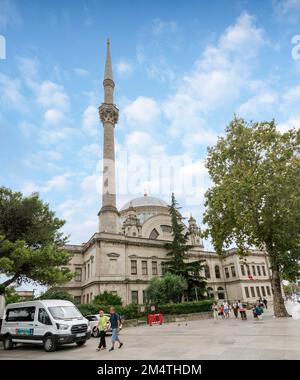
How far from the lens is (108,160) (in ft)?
126

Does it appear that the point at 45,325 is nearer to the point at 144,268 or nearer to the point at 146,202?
the point at 144,268

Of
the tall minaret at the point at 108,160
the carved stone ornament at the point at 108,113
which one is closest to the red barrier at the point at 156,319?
the tall minaret at the point at 108,160

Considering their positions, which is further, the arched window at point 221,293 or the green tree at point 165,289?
the arched window at point 221,293

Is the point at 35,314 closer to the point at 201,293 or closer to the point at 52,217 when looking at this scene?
the point at 52,217

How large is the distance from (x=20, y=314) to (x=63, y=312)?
98.4 inches

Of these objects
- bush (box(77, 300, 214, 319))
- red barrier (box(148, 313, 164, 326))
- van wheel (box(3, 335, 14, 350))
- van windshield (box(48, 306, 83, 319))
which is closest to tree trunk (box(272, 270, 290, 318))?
red barrier (box(148, 313, 164, 326))

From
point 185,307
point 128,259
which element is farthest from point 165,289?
point 128,259

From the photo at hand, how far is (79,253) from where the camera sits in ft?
127

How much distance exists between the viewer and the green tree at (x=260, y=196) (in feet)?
70.4

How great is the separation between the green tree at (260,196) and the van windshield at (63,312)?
14.8m

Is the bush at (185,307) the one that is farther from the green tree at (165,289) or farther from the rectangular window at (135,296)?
the rectangular window at (135,296)

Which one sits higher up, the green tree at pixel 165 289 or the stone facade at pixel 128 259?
the stone facade at pixel 128 259

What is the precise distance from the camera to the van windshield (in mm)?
12375
